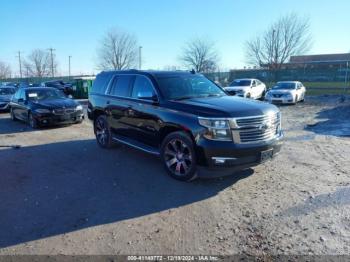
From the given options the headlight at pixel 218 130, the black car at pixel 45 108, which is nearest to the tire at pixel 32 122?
the black car at pixel 45 108

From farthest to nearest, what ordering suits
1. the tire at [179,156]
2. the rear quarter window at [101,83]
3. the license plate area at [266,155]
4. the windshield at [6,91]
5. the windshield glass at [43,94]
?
the windshield at [6,91] → the windshield glass at [43,94] → the rear quarter window at [101,83] → the tire at [179,156] → the license plate area at [266,155]

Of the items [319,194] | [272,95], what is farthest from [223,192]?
[272,95]

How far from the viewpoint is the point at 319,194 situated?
Result: 4980 millimetres

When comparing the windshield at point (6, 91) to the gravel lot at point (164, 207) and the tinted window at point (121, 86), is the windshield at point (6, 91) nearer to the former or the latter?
the gravel lot at point (164, 207)

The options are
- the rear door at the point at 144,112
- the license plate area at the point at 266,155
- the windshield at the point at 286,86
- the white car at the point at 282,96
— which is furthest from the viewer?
the windshield at the point at 286,86

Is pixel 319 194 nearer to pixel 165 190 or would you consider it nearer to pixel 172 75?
pixel 165 190

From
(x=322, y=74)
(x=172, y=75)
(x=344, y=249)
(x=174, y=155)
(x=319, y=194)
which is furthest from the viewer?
(x=322, y=74)

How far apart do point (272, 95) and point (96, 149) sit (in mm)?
15880

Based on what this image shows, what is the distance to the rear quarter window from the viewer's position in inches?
313

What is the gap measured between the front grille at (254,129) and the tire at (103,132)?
12.9ft

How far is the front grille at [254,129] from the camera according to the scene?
4.98m

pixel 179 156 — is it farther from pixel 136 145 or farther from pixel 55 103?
pixel 55 103

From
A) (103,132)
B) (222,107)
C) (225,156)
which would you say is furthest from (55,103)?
(225,156)

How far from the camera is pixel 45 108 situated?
38.5 ft
